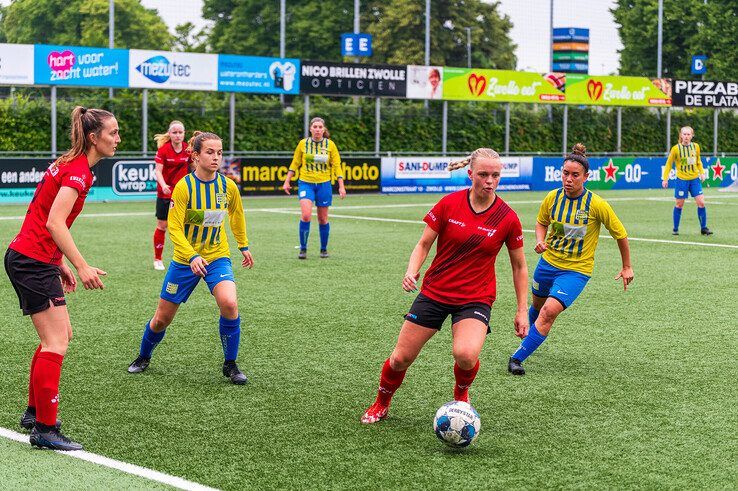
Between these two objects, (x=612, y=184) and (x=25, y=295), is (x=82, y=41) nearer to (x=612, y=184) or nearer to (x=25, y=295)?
(x=612, y=184)

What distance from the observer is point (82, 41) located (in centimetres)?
5925

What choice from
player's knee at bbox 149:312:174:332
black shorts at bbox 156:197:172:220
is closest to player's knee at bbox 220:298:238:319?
player's knee at bbox 149:312:174:332

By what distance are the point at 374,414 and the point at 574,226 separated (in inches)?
104

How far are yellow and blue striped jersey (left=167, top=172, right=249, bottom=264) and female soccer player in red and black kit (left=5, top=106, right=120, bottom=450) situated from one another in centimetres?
168

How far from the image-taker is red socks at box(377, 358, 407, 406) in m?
6.60

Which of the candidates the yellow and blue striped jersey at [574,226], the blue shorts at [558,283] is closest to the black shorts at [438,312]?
the blue shorts at [558,283]

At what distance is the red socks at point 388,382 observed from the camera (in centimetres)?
660

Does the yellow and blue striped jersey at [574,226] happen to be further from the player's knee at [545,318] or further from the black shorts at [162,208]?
the black shorts at [162,208]

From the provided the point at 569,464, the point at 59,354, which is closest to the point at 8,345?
the point at 59,354

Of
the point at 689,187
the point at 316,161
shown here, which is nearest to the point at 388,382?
the point at 316,161

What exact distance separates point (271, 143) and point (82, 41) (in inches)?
1185

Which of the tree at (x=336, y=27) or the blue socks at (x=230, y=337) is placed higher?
the tree at (x=336, y=27)

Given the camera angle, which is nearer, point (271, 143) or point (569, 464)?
point (569, 464)

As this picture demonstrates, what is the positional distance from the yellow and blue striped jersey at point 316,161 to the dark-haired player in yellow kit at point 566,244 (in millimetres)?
7755
